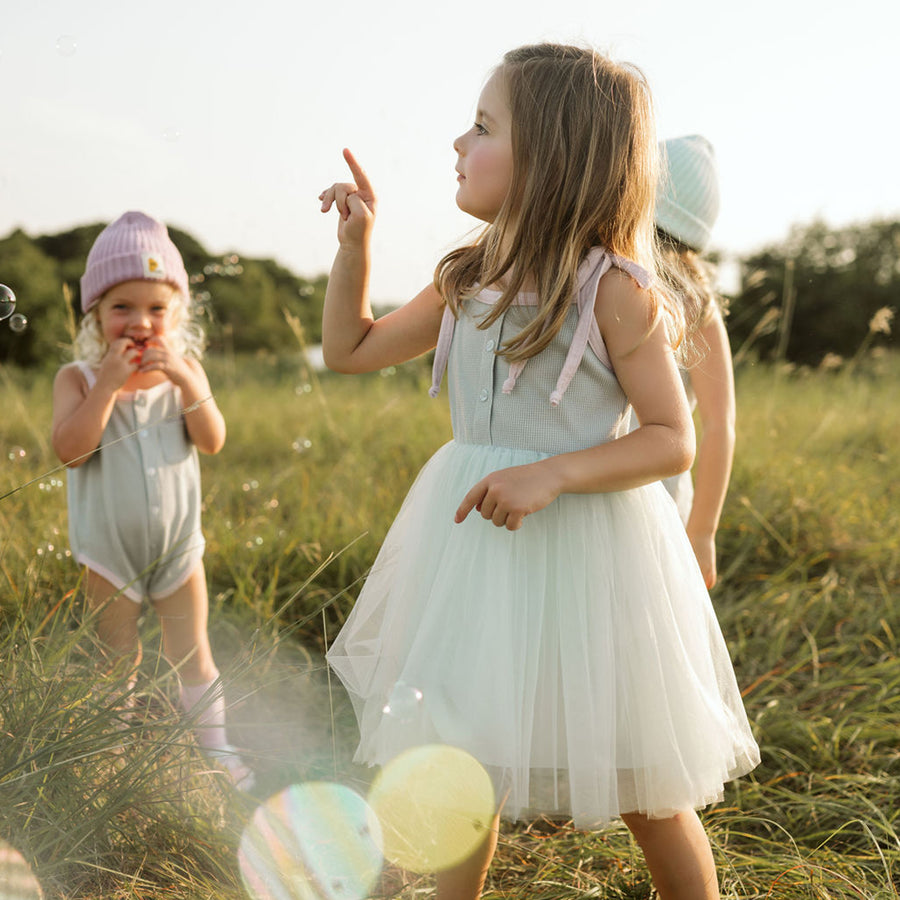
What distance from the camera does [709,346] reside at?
7.23 feet

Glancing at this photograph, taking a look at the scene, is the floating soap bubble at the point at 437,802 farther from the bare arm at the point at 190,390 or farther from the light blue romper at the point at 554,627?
the bare arm at the point at 190,390

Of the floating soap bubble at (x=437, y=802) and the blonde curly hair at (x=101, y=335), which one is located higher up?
the blonde curly hair at (x=101, y=335)

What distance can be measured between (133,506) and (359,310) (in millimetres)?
937

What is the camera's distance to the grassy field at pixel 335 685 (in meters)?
1.60

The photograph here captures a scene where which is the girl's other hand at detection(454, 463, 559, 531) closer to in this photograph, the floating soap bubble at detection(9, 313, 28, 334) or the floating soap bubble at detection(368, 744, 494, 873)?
→ the floating soap bubble at detection(368, 744, 494, 873)

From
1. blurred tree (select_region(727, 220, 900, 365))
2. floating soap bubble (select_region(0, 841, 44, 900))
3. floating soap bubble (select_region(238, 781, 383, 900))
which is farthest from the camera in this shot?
blurred tree (select_region(727, 220, 900, 365))

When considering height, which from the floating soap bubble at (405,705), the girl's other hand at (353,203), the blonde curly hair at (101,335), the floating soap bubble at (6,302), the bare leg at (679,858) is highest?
the girl's other hand at (353,203)

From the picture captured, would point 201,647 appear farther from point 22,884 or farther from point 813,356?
point 813,356

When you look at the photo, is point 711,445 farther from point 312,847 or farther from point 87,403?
point 87,403

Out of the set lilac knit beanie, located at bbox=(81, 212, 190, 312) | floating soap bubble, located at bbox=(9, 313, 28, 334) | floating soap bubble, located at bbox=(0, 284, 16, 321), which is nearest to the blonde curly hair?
lilac knit beanie, located at bbox=(81, 212, 190, 312)

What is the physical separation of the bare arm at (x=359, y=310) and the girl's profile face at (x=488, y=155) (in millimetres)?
210

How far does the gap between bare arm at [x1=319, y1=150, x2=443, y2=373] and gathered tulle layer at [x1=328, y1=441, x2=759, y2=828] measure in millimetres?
314

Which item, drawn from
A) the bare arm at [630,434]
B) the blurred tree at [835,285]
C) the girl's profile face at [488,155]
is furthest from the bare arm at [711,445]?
the blurred tree at [835,285]

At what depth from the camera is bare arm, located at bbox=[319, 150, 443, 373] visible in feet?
5.72
